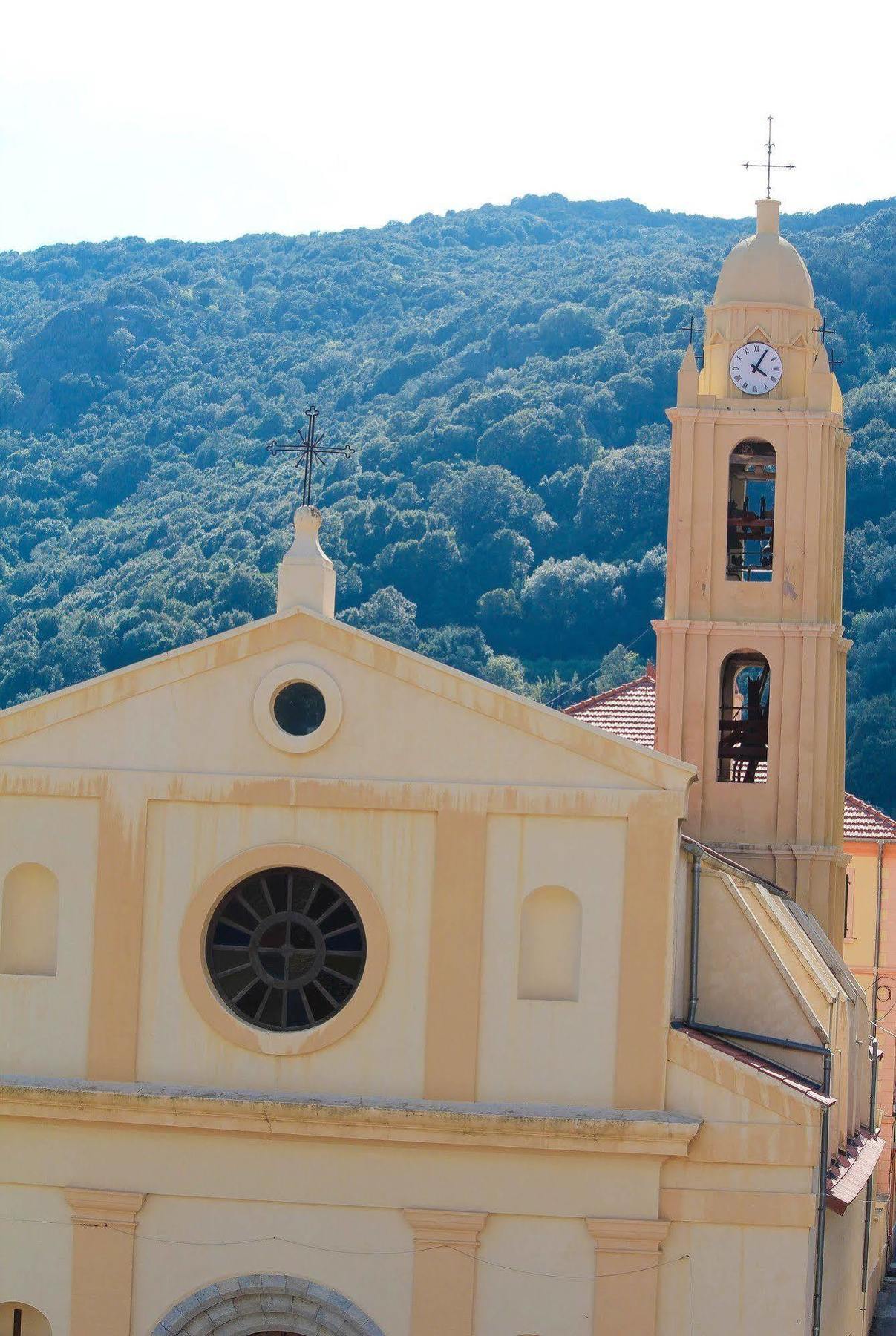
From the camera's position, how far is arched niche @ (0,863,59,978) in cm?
2123

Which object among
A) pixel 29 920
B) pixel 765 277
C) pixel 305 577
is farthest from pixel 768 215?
pixel 29 920

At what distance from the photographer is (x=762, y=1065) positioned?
68.7 feet

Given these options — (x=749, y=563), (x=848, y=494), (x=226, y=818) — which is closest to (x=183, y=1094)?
(x=226, y=818)

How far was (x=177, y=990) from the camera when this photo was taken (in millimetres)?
20938

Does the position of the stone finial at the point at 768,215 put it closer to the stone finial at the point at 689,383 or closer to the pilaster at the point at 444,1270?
the stone finial at the point at 689,383

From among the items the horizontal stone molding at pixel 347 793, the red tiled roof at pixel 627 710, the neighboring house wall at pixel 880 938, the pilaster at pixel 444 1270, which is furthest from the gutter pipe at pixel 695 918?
the neighboring house wall at pixel 880 938

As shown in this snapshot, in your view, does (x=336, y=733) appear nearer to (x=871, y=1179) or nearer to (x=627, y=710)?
(x=871, y=1179)

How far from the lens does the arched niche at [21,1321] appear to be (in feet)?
68.4

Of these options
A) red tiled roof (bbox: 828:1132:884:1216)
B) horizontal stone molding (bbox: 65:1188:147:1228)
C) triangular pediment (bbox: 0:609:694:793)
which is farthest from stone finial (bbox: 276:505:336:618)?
red tiled roof (bbox: 828:1132:884:1216)

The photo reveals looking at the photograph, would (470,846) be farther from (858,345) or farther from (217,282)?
(217,282)

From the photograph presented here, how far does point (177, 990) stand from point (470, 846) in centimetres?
302

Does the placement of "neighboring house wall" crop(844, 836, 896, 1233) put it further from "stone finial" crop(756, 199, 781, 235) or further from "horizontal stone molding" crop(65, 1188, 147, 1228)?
"horizontal stone molding" crop(65, 1188, 147, 1228)

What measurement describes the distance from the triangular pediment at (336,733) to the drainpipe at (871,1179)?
27.9 ft

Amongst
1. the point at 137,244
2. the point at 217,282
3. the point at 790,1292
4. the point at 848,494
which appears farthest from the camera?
the point at 137,244
